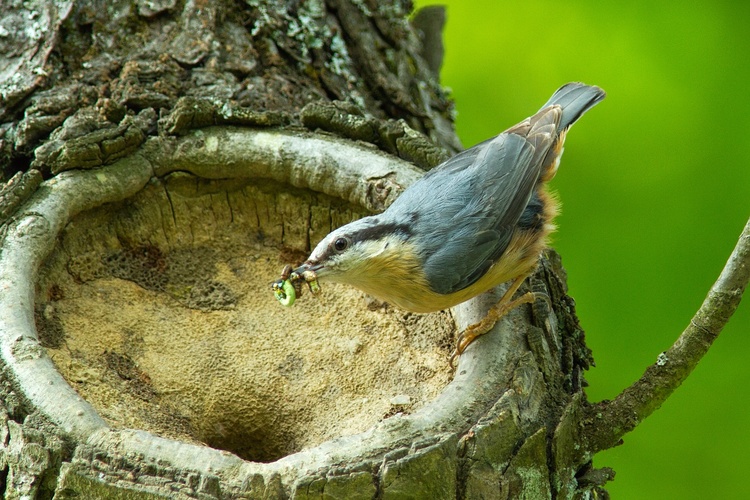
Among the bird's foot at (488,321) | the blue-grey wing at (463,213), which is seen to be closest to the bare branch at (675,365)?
the bird's foot at (488,321)

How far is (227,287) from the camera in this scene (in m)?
3.18

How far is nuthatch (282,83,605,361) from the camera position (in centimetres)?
279

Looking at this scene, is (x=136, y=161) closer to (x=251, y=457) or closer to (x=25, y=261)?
(x=25, y=261)

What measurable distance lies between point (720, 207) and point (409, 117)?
1.45 meters

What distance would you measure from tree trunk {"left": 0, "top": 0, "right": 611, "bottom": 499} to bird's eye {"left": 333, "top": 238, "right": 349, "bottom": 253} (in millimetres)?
403

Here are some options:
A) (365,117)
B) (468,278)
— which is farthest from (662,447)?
(365,117)

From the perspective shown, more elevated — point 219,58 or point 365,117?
point 219,58

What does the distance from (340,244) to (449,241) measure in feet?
1.39

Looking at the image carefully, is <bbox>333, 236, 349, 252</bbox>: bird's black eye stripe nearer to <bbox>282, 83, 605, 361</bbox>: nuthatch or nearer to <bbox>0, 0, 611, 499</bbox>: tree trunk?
<bbox>282, 83, 605, 361</bbox>: nuthatch

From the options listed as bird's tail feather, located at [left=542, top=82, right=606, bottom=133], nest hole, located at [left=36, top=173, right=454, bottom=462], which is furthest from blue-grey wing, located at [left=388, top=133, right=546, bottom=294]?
bird's tail feather, located at [left=542, top=82, right=606, bottom=133]

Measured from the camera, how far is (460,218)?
2.94 m

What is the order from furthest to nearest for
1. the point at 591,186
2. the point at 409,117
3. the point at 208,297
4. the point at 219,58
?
the point at 591,186 → the point at 409,117 → the point at 219,58 → the point at 208,297

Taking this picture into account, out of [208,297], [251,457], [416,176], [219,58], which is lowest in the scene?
[251,457]

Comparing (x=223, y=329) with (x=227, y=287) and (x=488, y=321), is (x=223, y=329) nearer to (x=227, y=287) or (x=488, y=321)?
(x=227, y=287)
